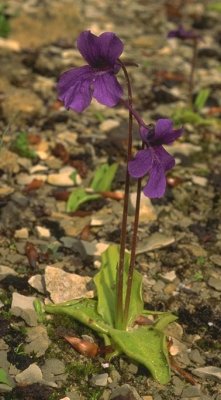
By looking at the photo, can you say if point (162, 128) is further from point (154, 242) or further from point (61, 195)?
point (61, 195)

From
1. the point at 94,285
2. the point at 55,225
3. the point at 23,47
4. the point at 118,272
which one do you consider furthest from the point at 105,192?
the point at 23,47

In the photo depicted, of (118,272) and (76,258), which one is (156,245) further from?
(118,272)

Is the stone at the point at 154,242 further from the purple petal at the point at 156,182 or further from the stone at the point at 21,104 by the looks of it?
the stone at the point at 21,104

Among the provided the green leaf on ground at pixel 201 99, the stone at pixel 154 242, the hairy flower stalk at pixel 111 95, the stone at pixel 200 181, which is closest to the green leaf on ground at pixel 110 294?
the stone at pixel 154 242

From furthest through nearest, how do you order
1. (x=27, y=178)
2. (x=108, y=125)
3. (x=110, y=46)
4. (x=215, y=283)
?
1. (x=108, y=125)
2. (x=27, y=178)
3. (x=215, y=283)
4. (x=110, y=46)

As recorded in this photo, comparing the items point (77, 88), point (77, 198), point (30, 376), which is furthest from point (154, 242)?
point (77, 88)

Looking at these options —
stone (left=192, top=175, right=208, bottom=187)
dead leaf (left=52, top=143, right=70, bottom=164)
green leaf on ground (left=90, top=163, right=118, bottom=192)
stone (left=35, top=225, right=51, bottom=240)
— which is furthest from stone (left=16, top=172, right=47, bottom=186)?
stone (left=192, top=175, right=208, bottom=187)
